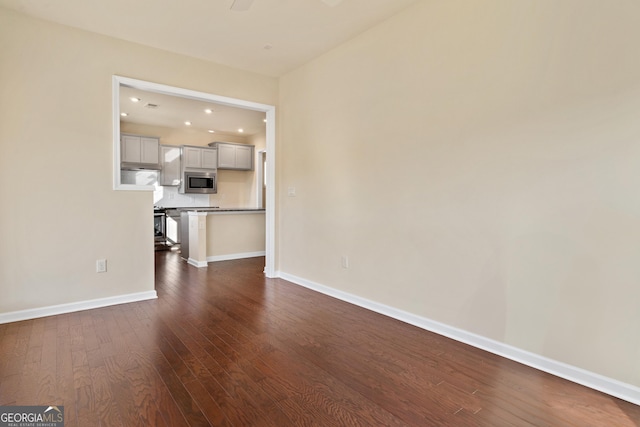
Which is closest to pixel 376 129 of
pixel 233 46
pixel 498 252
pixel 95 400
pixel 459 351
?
pixel 498 252

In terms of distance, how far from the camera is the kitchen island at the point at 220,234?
5191 mm

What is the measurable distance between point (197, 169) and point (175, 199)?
0.91 m

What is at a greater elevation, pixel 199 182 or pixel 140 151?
pixel 140 151

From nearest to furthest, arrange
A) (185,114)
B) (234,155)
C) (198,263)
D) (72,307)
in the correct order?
(72,307), (198,263), (185,114), (234,155)

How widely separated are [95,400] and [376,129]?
2883mm

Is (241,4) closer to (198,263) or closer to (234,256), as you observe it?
(198,263)

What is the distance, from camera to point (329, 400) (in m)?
1.77

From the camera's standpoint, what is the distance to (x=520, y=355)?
7.21 ft

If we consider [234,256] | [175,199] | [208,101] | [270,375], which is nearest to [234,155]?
[175,199]

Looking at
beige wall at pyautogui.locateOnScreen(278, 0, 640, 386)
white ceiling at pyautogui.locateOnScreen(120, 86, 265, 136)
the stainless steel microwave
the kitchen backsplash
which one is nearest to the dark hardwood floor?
beige wall at pyautogui.locateOnScreen(278, 0, 640, 386)

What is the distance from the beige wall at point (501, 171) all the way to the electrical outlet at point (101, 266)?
2.44m

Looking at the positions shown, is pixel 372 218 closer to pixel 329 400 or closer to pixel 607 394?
pixel 329 400

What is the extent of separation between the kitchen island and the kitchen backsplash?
75.4 inches

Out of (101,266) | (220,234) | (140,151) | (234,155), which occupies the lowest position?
(101,266)
